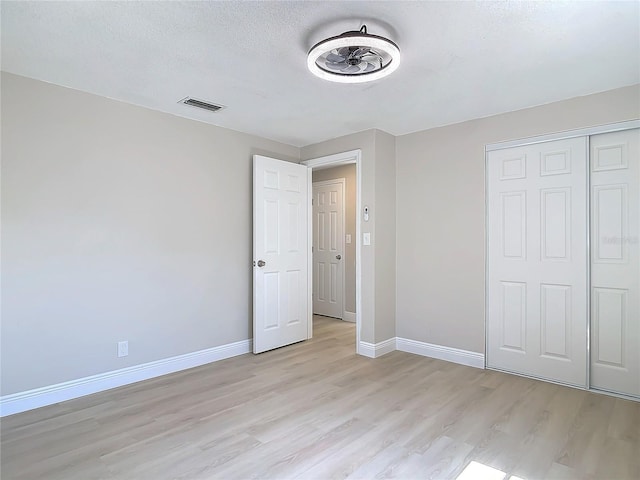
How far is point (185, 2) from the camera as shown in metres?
1.85

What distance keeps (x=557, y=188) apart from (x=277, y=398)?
2.94m

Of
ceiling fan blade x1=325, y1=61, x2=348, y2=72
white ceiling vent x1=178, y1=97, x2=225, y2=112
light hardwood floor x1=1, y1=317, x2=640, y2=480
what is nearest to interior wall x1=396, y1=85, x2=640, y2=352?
light hardwood floor x1=1, y1=317, x2=640, y2=480

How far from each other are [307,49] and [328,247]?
13.2ft

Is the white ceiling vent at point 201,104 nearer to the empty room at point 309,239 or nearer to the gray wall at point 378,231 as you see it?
the empty room at point 309,239

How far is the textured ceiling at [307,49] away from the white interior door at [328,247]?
2.57m

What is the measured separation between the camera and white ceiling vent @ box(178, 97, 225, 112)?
316 centimetres

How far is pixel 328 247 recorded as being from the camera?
240 inches

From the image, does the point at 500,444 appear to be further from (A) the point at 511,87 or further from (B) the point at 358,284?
(A) the point at 511,87

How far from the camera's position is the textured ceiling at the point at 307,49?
1931 millimetres

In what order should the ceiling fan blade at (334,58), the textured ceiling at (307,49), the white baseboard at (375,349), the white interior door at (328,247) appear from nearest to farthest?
the textured ceiling at (307,49), the ceiling fan blade at (334,58), the white baseboard at (375,349), the white interior door at (328,247)

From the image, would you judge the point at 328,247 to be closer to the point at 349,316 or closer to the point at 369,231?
the point at 349,316

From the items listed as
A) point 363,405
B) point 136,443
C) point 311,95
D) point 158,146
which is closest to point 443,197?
point 311,95

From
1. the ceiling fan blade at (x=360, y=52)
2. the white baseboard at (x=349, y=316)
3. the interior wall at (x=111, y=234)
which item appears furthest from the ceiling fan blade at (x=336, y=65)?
the white baseboard at (x=349, y=316)

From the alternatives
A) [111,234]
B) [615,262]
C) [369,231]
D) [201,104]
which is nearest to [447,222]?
[369,231]
